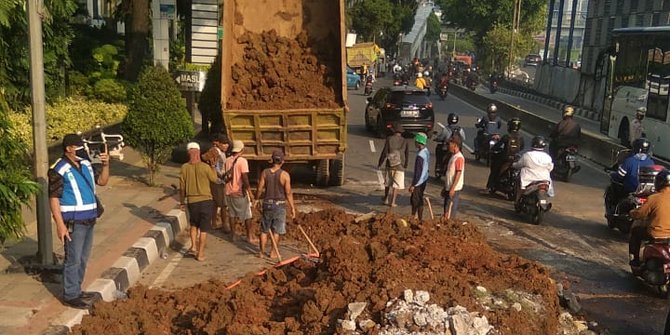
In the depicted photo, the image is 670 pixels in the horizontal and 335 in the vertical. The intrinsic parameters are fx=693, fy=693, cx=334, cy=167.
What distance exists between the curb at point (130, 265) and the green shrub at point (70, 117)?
3647 mm

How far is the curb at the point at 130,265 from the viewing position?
606 centimetres

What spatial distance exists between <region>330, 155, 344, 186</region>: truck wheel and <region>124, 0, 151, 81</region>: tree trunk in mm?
9180

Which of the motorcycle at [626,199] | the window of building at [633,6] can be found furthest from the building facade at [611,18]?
the motorcycle at [626,199]

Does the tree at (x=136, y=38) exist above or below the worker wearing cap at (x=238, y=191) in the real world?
above

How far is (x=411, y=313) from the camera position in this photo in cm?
515

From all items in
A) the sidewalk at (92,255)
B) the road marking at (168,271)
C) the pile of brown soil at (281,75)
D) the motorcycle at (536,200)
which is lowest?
the road marking at (168,271)

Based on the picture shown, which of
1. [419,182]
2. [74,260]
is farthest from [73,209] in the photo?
[419,182]

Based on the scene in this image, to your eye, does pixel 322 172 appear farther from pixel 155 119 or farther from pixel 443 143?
pixel 155 119

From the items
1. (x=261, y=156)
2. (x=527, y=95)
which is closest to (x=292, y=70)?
(x=261, y=156)

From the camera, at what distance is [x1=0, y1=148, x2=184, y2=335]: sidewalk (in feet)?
20.0

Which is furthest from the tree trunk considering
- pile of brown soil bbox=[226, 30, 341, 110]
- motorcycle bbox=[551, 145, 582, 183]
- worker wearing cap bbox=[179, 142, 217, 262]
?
worker wearing cap bbox=[179, 142, 217, 262]

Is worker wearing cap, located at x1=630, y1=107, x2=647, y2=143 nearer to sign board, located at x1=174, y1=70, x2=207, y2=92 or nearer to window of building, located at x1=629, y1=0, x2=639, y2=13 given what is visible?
sign board, located at x1=174, y1=70, x2=207, y2=92

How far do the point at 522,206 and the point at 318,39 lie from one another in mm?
4691

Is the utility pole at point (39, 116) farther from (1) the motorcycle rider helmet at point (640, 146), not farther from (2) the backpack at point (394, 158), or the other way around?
(1) the motorcycle rider helmet at point (640, 146)
